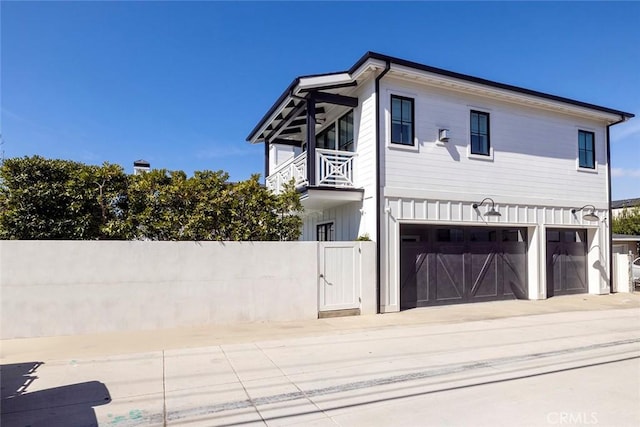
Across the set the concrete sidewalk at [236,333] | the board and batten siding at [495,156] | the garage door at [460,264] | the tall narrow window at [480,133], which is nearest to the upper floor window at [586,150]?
the board and batten siding at [495,156]

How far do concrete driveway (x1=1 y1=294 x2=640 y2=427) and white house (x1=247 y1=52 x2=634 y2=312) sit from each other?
3075 millimetres

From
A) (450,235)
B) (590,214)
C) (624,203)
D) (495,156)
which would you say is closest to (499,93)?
(495,156)

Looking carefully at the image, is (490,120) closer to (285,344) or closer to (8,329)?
(285,344)

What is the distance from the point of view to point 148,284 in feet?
26.2

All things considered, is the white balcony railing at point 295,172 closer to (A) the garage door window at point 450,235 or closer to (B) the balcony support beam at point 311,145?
(B) the balcony support beam at point 311,145

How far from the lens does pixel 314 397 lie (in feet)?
15.1

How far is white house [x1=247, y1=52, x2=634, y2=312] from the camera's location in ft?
34.4

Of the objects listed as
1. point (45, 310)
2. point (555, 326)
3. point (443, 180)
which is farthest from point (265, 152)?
point (555, 326)

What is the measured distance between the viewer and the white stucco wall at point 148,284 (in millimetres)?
7242

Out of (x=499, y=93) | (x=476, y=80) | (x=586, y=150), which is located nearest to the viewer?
(x=476, y=80)

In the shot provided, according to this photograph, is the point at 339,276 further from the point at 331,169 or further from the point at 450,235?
the point at 450,235

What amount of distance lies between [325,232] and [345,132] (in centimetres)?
340

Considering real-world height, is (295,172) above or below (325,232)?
above

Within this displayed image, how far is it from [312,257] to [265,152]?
8406 millimetres
